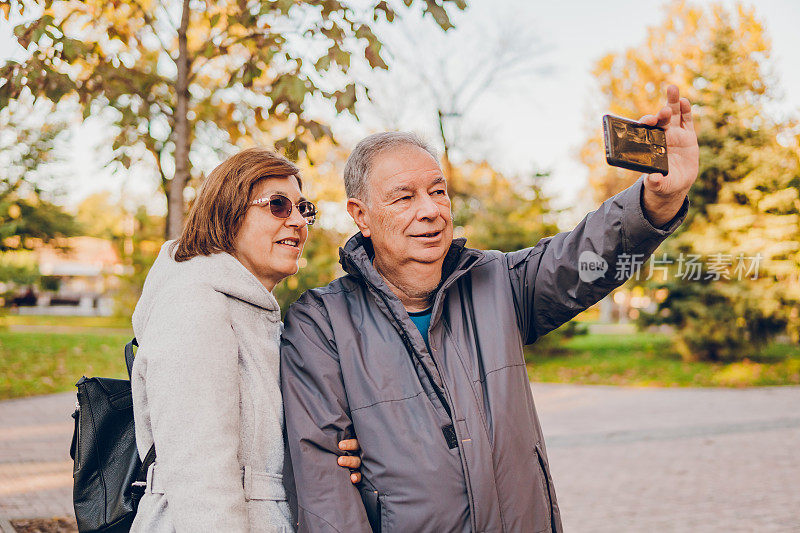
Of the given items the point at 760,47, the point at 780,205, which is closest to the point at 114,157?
the point at 780,205

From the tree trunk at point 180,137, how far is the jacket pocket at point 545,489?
2.81 metres

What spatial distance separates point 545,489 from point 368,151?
124 cm

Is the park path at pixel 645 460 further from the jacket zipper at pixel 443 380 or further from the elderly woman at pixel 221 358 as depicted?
the elderly woman at pixel 221 358

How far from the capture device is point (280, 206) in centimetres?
232

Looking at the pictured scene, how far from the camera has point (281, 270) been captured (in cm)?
231

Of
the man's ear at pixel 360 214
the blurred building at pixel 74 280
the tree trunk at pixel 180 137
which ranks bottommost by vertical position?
the man's ear at pixel 360 214

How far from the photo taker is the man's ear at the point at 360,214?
2416 millimetres

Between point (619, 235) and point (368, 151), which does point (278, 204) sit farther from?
point (619, 235)

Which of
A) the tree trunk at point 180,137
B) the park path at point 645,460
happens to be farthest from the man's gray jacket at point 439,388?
the park path at point 645,460

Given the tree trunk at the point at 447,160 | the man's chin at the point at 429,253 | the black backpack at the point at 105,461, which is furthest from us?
the tree trunk at the point at 447,160

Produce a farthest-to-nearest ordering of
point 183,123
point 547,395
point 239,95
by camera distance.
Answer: point 547,395
point 239,95
point 183,123

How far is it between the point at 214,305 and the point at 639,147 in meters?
1.28

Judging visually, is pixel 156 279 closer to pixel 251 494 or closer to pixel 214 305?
pixel 214 305

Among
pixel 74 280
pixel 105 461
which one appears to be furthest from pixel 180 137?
pixel 74 280
